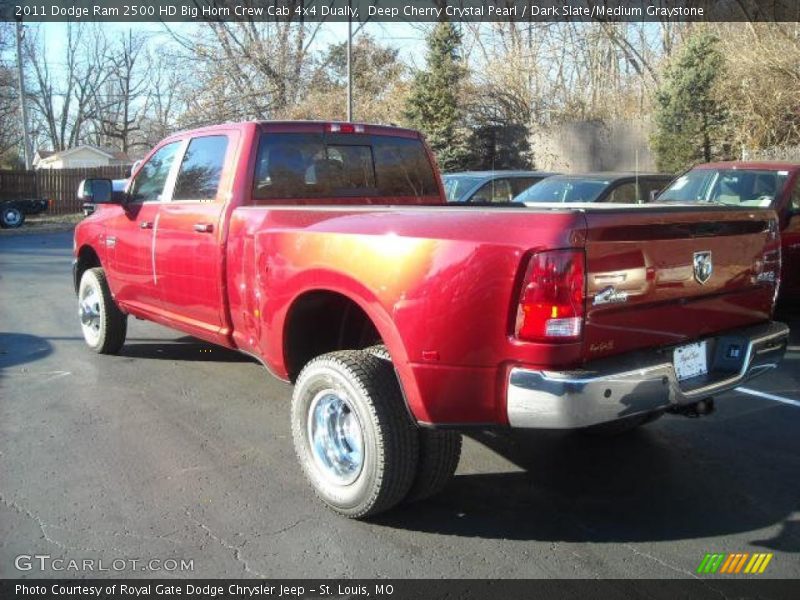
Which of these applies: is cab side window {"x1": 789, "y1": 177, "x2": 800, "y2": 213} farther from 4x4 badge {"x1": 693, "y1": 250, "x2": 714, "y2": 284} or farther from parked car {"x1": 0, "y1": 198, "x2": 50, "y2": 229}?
parked car {"x1": 0, "y1": 198, "x2": 50, "y2": 229}

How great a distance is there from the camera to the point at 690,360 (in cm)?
331

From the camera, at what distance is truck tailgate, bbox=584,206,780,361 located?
9.59ft

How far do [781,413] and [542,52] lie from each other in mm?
23942

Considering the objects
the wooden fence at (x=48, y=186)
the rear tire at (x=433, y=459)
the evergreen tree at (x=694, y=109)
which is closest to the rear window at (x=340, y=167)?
the rear tire at (x=433, y=459)

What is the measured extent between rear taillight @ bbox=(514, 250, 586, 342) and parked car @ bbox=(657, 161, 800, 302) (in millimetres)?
5117

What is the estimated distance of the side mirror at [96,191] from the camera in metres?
5.74

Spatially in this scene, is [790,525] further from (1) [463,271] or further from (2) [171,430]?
(2) [171,430]

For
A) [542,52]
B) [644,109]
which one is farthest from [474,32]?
[644,109]

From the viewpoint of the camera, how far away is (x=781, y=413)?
201 inches

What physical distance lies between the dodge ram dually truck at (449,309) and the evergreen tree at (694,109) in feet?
50.2

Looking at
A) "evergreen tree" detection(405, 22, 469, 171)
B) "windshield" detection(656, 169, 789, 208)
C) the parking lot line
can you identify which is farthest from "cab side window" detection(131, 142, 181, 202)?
"evergreen tree" detection(405, 22, 469, 171)

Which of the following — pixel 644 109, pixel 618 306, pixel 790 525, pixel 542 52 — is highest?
pixel 542 52

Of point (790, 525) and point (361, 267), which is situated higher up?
point (361, 267)

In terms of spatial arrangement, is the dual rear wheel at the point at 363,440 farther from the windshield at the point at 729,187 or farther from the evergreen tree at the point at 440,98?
the evergreen tree at the point at 440,98
